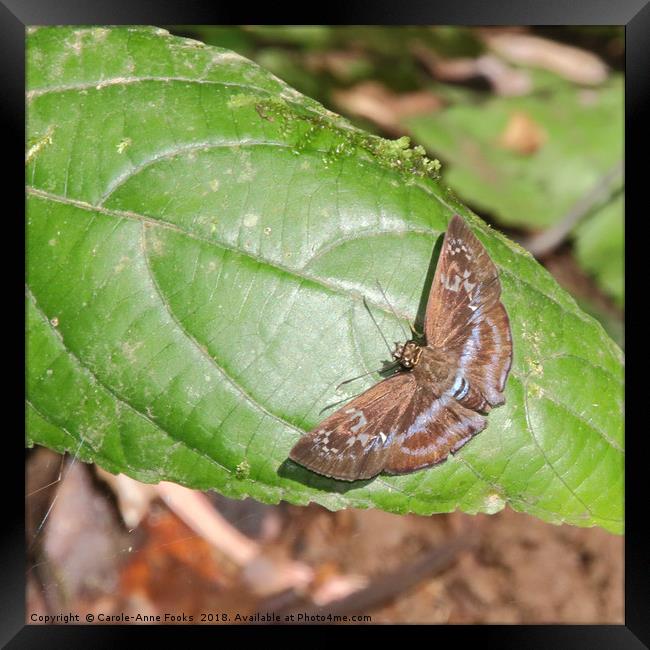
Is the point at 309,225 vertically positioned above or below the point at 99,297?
above

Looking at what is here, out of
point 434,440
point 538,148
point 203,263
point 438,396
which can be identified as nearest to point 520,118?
point 538,148

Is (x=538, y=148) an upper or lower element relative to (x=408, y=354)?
upper

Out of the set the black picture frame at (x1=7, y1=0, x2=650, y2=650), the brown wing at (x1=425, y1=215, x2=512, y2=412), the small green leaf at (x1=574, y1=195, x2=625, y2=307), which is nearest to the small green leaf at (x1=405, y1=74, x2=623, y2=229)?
the small green leaf at (x1=574, y1=195, x2=625, y2=307)

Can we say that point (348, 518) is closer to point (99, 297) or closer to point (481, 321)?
point (481, 321)

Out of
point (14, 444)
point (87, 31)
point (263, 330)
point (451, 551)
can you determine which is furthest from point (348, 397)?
point (451, 551)

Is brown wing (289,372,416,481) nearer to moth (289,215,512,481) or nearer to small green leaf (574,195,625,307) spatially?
moth (289,215,512,481)
